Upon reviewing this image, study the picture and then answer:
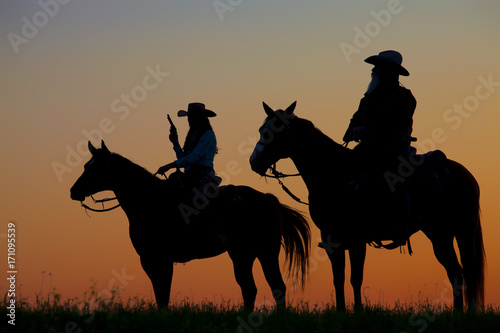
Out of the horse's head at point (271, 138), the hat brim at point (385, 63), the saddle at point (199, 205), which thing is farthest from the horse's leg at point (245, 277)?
the hat brim at point (385, 63)

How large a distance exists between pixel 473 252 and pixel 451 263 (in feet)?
3.01

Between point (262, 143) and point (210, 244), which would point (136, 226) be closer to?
point (210, 244)

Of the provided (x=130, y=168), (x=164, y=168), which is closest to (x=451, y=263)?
(x=164, y=168)

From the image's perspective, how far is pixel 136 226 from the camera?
14.4 metres

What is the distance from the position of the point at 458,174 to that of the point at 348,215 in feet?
9.73

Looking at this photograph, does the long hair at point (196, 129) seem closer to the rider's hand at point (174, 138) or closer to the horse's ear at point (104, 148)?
the rider's hand at point (174, 138)

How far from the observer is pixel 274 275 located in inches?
578

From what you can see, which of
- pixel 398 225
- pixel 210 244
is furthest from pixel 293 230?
pixel 398 225

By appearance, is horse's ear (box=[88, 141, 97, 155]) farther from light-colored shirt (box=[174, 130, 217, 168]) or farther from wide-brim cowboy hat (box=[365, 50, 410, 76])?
wide-brim cowboy hat (box=[365, 50, 410, 76])

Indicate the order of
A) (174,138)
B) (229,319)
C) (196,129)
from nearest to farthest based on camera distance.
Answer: (229,319)
(196,129)
(174,138)

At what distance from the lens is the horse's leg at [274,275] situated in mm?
14287

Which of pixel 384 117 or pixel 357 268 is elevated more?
pixel 384 117

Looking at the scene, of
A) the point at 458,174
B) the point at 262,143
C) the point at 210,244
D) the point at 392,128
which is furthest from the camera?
the point at 210,244

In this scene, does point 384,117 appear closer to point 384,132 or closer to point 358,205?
point 384,132
